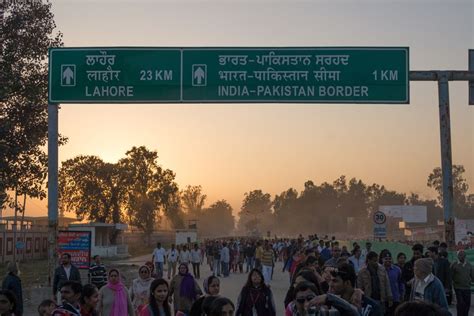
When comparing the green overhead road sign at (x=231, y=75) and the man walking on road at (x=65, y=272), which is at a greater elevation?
the green overhead road sign at (x=231, y=75)

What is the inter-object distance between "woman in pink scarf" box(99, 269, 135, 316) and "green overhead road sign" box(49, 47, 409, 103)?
234 inches

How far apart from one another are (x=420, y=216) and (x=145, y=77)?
10000 centimetres

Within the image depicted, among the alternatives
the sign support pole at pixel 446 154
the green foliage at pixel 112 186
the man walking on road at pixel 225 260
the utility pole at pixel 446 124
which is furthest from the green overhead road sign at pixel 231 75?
the green foliage at pixel 112 186

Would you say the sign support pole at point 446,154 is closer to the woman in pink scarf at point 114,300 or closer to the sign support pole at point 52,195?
the woman in pink scarf at point 114,300

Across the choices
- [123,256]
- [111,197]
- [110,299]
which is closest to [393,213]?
[111,197]

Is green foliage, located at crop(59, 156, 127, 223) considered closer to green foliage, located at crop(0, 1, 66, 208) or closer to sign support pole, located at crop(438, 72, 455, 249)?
green foliage, located at crop(0, 1, 66, 208)

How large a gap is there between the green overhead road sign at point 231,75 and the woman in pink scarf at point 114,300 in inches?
234

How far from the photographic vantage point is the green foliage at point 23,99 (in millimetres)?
24172

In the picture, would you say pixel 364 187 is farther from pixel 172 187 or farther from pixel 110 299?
pixel 110 299

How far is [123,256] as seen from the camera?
5866 cm

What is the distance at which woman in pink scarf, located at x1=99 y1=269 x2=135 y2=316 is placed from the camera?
10.4 meters

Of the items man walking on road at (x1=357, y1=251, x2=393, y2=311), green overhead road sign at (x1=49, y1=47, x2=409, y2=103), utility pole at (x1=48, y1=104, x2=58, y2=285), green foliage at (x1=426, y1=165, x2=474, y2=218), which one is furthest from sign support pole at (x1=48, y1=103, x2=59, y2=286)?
green foliage at (x1=426, y1=165, x2=474, y2=218)

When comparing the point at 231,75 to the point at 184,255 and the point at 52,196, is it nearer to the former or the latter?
the point at 52,196

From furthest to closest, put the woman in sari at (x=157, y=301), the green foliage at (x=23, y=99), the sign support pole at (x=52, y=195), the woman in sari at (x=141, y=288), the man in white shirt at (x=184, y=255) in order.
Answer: the man in white shirt at (x=184, y=255) < the green foliage at (x=23, y=99) < the sign support pole at (x=52, y=195) < the woman in sari at (x=141, y=288) < the woman in sari at (x=157, y=301)
